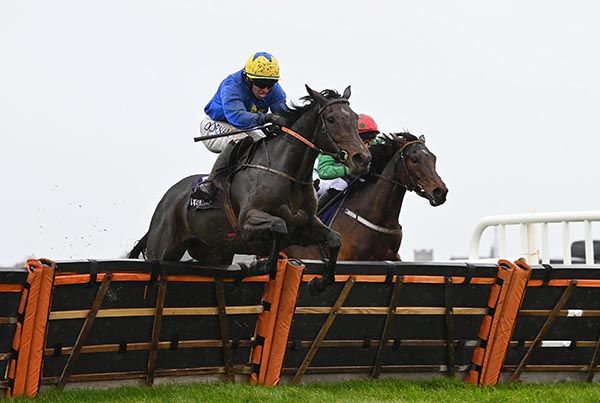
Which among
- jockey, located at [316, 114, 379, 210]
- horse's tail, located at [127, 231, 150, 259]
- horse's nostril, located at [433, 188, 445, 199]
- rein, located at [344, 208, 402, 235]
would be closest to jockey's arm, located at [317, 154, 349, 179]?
jockey, located at [316, 114, 379, 210]

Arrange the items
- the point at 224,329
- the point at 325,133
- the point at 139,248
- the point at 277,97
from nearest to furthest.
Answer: the point at 224,329 → the point at 325,133 → the point at 277,97 → the point at 139,248

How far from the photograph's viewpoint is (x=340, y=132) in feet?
22.8

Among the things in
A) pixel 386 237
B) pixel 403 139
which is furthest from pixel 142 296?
pixel 403 139

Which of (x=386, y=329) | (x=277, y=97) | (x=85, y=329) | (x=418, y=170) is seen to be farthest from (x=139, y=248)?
(x=85, y=329)

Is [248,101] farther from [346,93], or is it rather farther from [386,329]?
[386,329]

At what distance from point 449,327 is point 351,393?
106 cm

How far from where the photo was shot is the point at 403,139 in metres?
9.45

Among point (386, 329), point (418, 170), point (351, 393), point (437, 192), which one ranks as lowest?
point (351, 393)

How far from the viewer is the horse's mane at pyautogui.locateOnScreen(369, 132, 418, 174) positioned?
31.1ft

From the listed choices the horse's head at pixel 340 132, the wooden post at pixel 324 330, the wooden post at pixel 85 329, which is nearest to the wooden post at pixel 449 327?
the wooden post at pixel 324 330

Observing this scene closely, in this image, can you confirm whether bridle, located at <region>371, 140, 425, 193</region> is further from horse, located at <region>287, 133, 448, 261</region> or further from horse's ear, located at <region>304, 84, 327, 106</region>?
horse's ear, located at <region>304, 84, 327, 106</region>

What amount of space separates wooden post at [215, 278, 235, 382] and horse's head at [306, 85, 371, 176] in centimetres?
107

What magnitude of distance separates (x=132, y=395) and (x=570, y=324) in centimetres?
311

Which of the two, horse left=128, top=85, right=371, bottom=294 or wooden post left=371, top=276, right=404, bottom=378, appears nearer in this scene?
horse left=128, top=85, right=371, bottom=294
